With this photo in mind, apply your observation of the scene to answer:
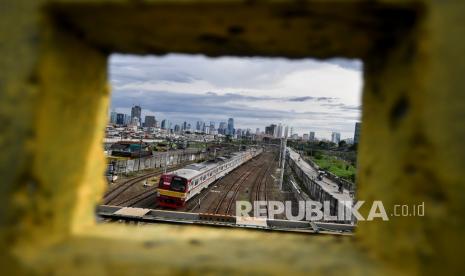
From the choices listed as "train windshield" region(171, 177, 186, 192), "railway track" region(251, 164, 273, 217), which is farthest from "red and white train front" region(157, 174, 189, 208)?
"railway track" region(251, 164, 273, 217)

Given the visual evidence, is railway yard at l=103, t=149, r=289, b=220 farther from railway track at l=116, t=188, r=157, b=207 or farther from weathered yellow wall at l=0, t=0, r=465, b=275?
weathered yellow wall at l=0, t=0, r=465, b=275

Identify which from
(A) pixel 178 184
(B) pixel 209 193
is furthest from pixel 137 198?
(B) pixel 209 193

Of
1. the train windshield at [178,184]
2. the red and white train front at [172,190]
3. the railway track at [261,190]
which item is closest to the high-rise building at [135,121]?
the railway track at [261,190]
